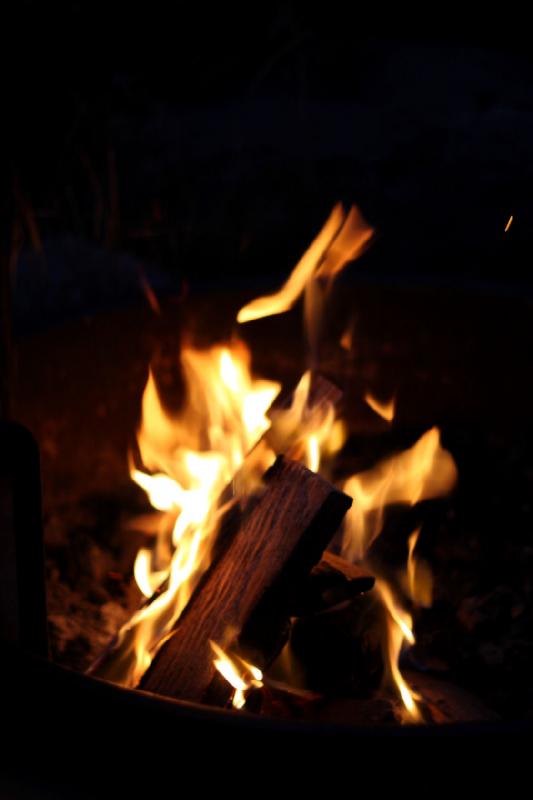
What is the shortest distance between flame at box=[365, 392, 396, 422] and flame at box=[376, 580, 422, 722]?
2.19 feet

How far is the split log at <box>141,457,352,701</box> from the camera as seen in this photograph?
1.36 m

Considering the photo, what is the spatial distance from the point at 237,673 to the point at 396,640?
14.3 inches

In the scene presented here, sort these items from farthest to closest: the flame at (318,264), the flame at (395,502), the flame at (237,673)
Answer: the flame at (318,264) → the flame at (395,502) → the flame at (237,673)

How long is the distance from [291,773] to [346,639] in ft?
1.37

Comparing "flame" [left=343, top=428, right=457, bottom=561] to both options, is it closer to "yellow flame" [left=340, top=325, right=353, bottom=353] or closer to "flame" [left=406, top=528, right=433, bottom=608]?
"flame" [left=406, top=528, right=433, bottom=608]

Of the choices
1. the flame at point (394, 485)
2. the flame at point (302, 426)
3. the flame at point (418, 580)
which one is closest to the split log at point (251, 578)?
the flame at point (302, 426)

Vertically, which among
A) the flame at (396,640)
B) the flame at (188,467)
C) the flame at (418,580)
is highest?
the flame at (188,467)

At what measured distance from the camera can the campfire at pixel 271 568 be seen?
1.38m

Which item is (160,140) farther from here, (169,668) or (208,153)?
(169,668)

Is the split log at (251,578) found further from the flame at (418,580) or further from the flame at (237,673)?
the flame at (418,580)

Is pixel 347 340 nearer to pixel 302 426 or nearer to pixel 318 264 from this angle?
pixel 318 264

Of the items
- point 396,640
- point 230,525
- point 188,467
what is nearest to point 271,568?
point 230,525

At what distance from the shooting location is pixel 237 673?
1354mm

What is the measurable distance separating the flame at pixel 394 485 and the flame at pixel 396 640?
0.15 meters
